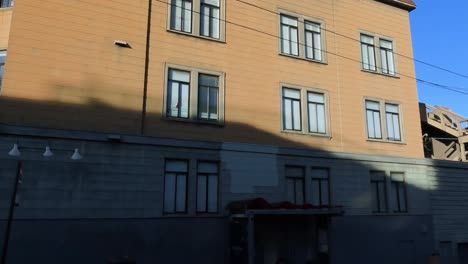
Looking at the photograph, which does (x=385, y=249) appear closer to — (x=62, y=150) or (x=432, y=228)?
(x=432, y=228)

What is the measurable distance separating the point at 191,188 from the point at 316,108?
7.25m

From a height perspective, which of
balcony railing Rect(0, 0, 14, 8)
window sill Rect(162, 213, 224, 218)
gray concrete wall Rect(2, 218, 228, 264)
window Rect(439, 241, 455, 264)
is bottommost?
window Rect(439, 241, 455, 264)

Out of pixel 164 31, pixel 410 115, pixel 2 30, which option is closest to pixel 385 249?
pixel 410 115

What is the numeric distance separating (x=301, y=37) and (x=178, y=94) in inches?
274

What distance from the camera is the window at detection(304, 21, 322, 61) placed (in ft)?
65.8

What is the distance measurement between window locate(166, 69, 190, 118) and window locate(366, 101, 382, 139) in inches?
369

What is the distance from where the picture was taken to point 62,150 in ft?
45.1

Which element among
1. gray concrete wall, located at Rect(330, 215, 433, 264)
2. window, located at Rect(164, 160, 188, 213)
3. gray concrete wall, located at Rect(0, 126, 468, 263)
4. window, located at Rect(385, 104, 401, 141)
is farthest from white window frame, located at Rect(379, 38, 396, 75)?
window, located at Rect(164, 160, 188, 213)

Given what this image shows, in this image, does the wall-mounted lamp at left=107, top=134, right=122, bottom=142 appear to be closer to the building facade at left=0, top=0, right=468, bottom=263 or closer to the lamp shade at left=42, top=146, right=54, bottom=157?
the building facade at left=0, top=0, right=468, bottom=263

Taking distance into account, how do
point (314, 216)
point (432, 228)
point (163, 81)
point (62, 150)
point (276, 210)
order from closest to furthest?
point (62, 150) < point (276, 210) < point (163, 81) < point (314, 216) < point (432, 228)

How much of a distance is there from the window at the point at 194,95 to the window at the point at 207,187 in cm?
181

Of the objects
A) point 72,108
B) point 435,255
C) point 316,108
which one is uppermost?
point 316,108

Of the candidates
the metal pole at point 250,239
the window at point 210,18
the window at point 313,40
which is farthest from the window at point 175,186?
the window at point 313,40

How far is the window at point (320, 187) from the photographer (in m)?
18.4
